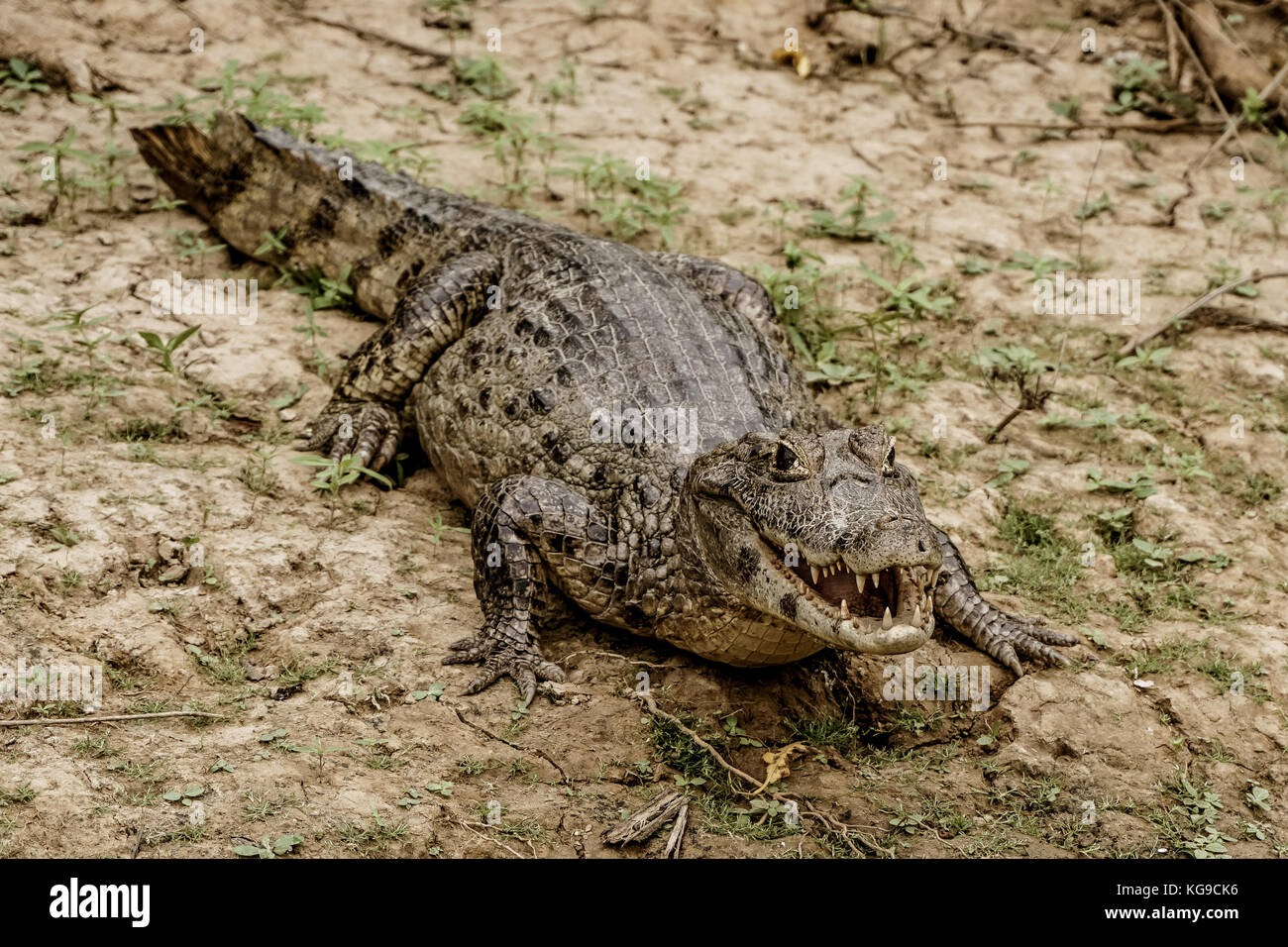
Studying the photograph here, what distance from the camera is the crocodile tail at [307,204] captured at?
6637mm

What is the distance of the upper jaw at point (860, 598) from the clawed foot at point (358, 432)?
2347 mm

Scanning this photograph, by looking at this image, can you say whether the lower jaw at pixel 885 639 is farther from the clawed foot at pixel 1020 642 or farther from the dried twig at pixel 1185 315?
the dried twig at pixel 1185 315

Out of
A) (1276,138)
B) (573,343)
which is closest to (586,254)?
(573,343)

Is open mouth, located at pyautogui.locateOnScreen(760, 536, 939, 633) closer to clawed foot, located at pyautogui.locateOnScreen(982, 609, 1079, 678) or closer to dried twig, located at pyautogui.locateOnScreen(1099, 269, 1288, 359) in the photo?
clawed foot, located at pyautogui.locateOnScreen(982, 609, 1079, 678)

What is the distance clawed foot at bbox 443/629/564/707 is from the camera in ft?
14.8

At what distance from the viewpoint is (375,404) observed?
19.7ft

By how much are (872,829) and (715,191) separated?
4.84 metres

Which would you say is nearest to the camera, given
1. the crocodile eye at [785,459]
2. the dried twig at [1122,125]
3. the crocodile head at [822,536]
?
the crocodile head at [822,536]

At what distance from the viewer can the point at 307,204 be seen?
6871 mm

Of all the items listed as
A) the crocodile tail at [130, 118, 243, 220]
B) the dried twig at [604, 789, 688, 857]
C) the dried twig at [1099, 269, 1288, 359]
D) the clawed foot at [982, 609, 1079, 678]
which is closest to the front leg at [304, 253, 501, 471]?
the crocodile tail at [130, 118, 243, 220]

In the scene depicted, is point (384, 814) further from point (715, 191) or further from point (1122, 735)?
point (715, 191)

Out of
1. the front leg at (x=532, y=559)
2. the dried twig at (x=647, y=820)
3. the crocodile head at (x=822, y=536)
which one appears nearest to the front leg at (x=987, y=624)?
the crocodile head at (x=822, y=536)

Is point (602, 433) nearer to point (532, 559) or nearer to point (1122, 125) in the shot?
point (532, 559)

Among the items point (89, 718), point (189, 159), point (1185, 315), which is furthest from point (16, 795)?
point (1185, 315)
